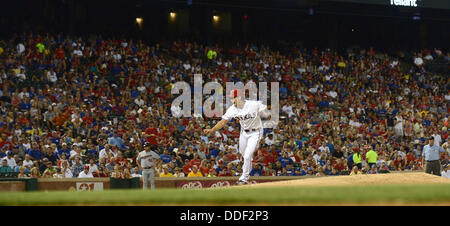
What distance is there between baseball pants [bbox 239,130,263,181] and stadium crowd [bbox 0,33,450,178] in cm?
445

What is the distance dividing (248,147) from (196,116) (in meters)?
10.4

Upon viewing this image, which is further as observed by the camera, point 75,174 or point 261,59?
point 261,59

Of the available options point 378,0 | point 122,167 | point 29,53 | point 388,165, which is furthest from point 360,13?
point 122,167

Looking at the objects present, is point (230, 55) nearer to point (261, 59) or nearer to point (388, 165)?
point (261, 59)

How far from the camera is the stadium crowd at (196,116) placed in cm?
1722

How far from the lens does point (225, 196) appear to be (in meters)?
5.89

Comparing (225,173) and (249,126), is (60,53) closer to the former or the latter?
(225,173)

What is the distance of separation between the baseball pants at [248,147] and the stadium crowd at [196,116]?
445 centimetres

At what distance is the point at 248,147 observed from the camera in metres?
11.2

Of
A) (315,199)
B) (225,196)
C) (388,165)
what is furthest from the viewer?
(388,165)

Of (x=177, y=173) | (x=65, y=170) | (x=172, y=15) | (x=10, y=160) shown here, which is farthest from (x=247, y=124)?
(x=172, y=15)

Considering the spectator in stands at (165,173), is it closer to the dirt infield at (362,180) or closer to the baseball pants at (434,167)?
the dirt infield at (362,180)

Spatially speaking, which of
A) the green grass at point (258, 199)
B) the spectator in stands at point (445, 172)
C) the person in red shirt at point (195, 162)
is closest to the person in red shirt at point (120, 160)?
the person in red shirt at point (195, 162)

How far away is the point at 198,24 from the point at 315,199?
27.9m
